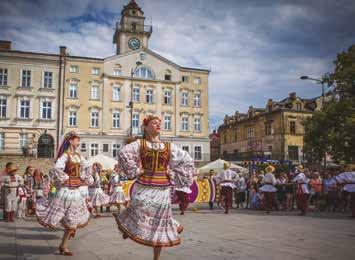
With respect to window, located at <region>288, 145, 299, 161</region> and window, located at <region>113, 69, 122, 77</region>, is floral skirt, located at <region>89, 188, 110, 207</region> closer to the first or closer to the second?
window, located at <region>113, 69, 122, 77</region>

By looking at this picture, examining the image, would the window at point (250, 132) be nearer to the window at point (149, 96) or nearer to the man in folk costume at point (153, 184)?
the window at point (149, 96)

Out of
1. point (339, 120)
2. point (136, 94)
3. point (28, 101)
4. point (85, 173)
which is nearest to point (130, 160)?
point (85, 173)

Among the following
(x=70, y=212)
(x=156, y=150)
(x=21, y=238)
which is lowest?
(x=21, y=238)

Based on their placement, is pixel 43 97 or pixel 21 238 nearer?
pixel 21 238

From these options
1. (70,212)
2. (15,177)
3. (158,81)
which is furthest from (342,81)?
(158,81)

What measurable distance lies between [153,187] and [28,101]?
41.2 meters

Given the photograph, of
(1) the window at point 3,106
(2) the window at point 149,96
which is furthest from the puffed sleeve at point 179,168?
(2) the window at point 149,96

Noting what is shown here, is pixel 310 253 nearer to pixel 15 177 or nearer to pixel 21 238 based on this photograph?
pixel 21 238

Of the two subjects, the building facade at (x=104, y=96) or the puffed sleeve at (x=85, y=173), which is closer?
the puffed sleeve at (x=85, y=173)

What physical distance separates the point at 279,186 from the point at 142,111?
Answer: 3030cm

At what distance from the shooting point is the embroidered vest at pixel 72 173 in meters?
7.45

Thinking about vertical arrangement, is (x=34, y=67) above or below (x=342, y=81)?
above

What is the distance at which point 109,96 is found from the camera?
1789 inches

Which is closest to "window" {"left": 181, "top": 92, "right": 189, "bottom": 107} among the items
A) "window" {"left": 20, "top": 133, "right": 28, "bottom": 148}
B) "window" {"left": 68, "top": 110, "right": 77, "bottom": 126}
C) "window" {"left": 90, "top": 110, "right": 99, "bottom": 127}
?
"window" {"left": 90, "top": 110, "right": 99, "bottom": 127}
